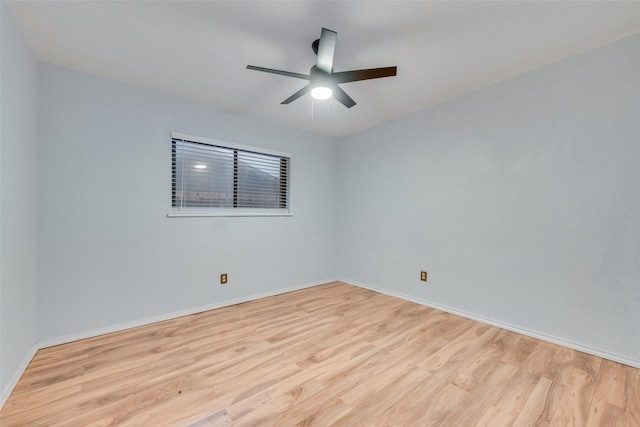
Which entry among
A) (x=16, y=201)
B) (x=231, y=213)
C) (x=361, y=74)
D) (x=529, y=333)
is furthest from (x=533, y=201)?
(x=16, y=201)

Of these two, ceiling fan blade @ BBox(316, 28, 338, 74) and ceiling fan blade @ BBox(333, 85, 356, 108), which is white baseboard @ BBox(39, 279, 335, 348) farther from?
ceiling fan blade @ BBox(316, 28, 338, 74)

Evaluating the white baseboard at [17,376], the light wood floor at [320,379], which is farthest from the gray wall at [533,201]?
the white baseboard at [17,376]

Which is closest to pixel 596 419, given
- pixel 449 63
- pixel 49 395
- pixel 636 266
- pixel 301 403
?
pixel 636 266

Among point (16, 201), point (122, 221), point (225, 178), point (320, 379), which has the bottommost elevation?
point (320, 379)

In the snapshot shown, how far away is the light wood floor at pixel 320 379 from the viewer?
53.8 inches

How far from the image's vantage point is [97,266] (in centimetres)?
222

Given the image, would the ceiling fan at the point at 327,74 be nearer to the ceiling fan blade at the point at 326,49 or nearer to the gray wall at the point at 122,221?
the ceiling fan blade at the point at 326,49

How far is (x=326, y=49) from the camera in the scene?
158 centimetres

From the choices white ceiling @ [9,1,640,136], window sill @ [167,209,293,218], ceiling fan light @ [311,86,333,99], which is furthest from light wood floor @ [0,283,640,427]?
white ceiling @ [9,1,640,136]

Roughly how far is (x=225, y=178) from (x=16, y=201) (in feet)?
5.42

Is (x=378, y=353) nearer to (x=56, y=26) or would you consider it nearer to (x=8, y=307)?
(x=8, y=307)

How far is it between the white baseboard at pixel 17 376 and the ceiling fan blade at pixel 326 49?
267cm

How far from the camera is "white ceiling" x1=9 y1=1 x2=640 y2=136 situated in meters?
1.55

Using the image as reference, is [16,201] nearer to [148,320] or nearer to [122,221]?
[122,221]
